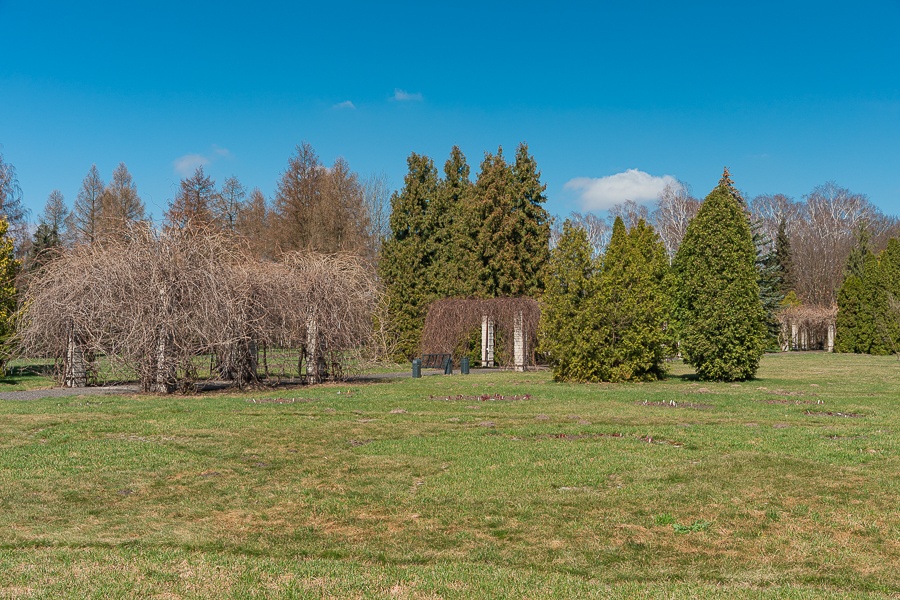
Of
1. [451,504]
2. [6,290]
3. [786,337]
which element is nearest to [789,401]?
[451,504]

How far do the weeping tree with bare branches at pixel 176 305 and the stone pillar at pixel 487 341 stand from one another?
10.8 metres

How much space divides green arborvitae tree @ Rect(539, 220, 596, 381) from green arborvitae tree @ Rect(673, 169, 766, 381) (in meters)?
3.24

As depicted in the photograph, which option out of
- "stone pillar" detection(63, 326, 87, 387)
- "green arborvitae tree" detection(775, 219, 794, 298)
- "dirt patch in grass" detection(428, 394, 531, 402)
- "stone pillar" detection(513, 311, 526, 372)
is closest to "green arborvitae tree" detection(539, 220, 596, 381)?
"dirt patch in grass" detection(428, 394, 531, 402)

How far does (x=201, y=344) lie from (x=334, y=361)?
458 cm

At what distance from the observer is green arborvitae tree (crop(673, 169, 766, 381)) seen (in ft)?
69.5

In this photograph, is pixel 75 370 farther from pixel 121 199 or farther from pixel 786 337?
pixel 786 337

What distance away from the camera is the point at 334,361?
2108 cm

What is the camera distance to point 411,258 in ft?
118

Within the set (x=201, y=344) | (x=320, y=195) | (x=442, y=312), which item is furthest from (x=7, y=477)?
(x=320, y=195)

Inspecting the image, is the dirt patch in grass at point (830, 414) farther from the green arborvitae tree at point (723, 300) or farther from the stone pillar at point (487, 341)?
the stone pillar at point (487, 341)

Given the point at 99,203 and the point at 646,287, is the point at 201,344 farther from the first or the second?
the point at 99,203

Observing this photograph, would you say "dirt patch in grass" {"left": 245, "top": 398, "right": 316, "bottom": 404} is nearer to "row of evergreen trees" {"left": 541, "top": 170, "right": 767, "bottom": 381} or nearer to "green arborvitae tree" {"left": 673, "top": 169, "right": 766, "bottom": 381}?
"row of evergreen trees" {"left": 541, "top": 170, "right": 767, "bottom": 381}

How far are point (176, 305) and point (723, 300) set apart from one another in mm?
15312

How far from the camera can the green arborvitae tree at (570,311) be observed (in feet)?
69.9
